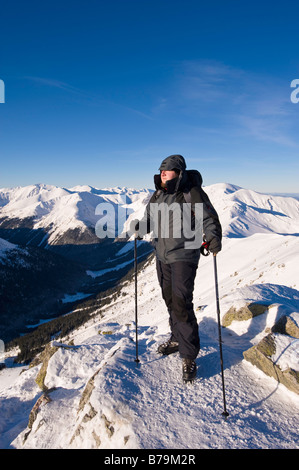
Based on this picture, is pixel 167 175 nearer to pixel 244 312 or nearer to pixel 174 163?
pixel 174 163

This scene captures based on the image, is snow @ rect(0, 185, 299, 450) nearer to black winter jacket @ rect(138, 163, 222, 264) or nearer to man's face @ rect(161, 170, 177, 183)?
black winter jacket @ rect(138, 163, 222, 264)

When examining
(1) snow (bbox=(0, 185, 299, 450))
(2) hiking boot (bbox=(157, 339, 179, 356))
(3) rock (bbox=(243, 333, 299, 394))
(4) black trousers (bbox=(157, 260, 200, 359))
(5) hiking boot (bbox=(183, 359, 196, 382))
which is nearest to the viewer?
(1) snow (bbox=(0, 185, 299, 450))

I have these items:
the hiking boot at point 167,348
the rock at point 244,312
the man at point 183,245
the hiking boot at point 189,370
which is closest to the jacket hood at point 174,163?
the man at point 183,245

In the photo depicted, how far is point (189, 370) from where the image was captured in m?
4.93

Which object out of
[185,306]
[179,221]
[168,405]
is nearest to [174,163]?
[179,221]

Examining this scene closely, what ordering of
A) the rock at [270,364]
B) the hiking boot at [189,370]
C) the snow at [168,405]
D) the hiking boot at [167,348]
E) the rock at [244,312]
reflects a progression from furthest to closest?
the rock at [244,312] → the hiking boot at [167,348] → the hiking boot at [189,370] → the rock at [270,364] → the snow at [168,405]

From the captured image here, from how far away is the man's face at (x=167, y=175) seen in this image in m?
5.02

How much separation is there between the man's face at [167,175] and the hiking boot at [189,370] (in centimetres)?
381

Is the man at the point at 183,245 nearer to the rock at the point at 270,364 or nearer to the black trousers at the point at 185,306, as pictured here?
the black trousers at the point at 185,306

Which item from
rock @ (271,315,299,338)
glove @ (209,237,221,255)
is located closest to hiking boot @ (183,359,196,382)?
glove @ (209,237,221,255)

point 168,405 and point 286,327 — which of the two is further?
point 286,327

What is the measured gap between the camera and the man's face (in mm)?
5023

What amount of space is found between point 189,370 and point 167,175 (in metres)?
4.07

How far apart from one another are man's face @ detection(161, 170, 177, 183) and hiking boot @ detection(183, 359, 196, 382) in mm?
3811
